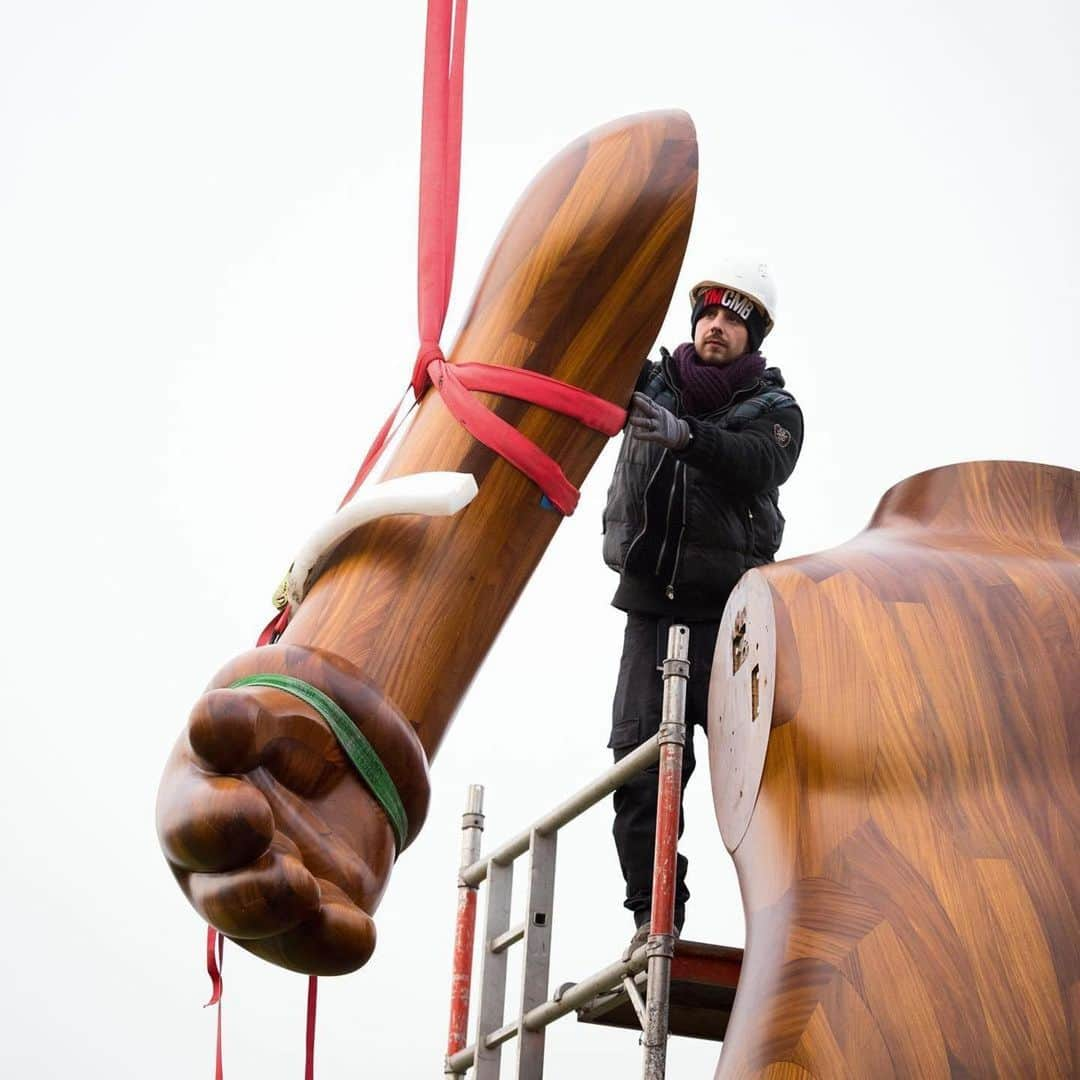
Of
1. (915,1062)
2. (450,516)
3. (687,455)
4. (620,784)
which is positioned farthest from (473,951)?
(915,1062)

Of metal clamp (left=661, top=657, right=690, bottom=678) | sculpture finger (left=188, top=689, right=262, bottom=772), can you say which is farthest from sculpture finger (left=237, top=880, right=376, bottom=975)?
metal clamp (left=661, top=657, right=690, bottom=678)

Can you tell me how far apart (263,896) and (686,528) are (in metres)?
2.69

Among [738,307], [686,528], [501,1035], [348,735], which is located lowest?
[501,1035]

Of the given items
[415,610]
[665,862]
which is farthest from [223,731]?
[665,862]

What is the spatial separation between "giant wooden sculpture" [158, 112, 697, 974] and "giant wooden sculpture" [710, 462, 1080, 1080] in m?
0.49

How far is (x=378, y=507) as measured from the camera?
3.43 meters

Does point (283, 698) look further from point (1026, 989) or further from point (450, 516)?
point (1026, 989)

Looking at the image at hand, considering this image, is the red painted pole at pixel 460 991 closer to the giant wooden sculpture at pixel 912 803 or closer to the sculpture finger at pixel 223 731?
the giant wooden sculpture at pixel 912 803

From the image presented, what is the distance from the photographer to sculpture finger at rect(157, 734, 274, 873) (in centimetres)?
291

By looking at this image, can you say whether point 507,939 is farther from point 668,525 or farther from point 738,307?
point 738,307

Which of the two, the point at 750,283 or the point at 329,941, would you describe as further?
the point at 750,283

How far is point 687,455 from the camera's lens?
16.3 feet

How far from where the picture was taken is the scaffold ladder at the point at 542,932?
174 inches

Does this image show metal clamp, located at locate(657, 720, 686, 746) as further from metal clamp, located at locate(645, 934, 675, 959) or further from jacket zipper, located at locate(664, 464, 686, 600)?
jacket zipper, located at locate(664, 464, 686, 600)
